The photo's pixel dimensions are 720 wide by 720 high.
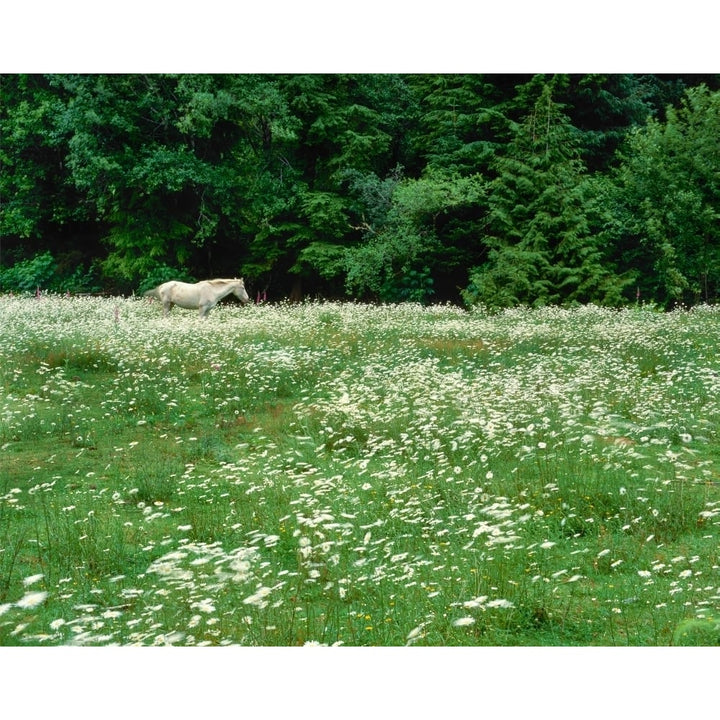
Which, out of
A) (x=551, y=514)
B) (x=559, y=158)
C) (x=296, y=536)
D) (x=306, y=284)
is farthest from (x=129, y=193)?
(x=551, y=514)

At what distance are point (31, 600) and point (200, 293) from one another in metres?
3.44

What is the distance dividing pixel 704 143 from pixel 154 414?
6163 millimetres

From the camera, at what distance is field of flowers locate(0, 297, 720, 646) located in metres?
5.08

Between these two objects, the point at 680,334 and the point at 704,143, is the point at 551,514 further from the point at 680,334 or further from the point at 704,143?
the point at 704,143

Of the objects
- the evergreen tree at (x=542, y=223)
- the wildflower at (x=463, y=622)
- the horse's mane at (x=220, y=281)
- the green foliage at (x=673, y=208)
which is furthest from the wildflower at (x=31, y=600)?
the green foliage at (x=673, y=208)

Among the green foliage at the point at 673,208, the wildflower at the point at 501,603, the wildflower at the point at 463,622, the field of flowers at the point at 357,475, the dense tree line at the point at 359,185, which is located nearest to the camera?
the wildflower at the point at 463,622

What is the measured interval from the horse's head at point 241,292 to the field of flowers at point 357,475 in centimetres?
13

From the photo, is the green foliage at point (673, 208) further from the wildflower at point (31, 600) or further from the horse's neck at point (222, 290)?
the wildflower at point (31, 600)

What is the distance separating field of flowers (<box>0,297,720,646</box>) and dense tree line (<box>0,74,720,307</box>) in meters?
0.44

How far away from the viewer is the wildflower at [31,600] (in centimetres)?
541

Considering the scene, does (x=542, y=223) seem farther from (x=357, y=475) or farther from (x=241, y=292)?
(x=357, y=475)

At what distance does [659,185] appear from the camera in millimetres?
7680

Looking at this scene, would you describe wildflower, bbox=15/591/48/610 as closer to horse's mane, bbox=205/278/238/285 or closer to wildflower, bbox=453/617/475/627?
wildflower, bbox=453/617/475/627

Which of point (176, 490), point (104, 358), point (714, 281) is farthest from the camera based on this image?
point (104, 358)
